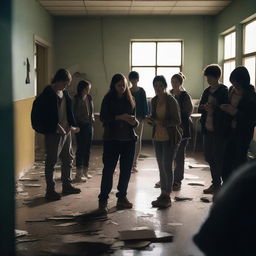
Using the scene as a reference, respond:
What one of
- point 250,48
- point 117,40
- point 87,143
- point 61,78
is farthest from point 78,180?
point 117,40

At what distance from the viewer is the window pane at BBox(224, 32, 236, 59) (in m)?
8.24

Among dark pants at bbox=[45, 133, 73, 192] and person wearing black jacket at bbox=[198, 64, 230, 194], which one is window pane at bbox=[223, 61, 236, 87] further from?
dark pants at bbox=[45, 133, 73, 192]

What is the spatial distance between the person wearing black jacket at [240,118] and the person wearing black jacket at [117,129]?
98cm

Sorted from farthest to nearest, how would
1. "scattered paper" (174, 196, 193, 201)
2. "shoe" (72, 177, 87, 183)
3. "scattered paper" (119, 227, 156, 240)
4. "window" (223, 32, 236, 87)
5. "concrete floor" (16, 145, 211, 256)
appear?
"window" (223, 32, 236, 87), "shoe" (72, 177, 87, 183), "scattered paper" (174, 196, 193, 201), "scattered paper" (119, 227, 156, 240), "concrete floor" (16, 145, 211, 256)

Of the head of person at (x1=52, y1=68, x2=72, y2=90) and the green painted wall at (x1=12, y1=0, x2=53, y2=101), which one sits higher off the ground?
the green painted wall at (x1=12, y1=0, x2=53, y2=101)

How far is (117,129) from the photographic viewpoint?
168 inches

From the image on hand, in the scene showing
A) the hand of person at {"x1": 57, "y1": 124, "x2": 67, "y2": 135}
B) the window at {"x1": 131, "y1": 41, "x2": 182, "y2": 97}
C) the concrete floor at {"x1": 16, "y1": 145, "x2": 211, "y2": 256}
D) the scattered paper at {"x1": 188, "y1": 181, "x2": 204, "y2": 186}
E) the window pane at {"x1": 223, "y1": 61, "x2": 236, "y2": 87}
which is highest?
the window at {"x1": 131, "y1": 41, "x2": 182, "y2": 97}

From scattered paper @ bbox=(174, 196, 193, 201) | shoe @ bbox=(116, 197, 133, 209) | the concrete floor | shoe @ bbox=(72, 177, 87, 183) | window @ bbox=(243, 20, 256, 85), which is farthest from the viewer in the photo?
window @ bbox=(243, 20, 256, 85)

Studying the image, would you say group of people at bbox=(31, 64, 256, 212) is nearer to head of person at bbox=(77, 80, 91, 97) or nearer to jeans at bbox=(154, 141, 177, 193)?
jeans at bbox=(154, 141, 177, 193)

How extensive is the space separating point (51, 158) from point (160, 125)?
4.30 feet

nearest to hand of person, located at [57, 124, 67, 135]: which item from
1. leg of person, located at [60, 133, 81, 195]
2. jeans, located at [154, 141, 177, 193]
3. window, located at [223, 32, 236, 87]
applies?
leg of person, located at [60, 133, 81, 195]

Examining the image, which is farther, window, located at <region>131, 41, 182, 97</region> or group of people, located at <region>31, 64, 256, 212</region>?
window, located at <region>131, 41, 182, 97</region>

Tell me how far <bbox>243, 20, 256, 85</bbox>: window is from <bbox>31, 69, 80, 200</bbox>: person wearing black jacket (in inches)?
136

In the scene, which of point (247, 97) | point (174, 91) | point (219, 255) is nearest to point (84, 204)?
point (174, 91)
